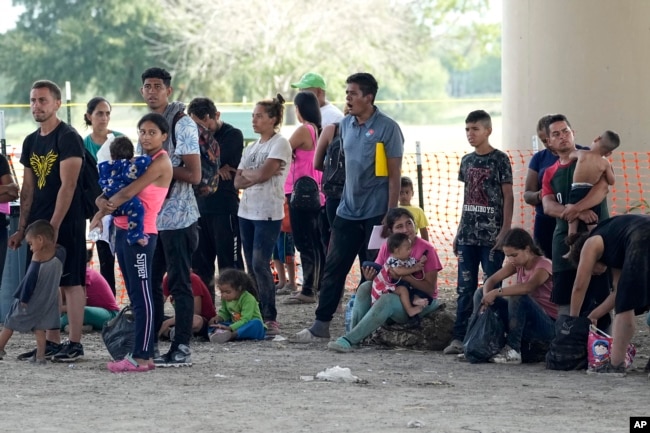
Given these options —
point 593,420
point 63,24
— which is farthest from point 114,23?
point 593,420

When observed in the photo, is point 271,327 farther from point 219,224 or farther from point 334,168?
point 334,168

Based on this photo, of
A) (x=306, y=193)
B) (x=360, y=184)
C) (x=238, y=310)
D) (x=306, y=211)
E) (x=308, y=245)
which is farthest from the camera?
(x=308, y=245)

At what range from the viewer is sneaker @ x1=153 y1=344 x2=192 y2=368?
8.34 metres

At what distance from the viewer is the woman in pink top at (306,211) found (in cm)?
1112

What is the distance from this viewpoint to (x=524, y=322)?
343 inches

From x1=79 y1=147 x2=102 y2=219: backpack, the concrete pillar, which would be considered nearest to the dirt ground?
x1=79 y1=147 x2=102 y2=219: backpack

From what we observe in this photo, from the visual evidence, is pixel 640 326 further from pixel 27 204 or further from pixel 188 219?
pixel 27 204

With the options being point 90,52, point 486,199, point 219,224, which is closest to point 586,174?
point 486,199

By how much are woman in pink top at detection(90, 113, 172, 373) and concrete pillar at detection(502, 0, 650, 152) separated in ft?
19.2

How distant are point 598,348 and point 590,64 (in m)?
5.30

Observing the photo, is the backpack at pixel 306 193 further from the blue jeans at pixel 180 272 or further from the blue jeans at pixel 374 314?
the blue jeans at pixel 180 272

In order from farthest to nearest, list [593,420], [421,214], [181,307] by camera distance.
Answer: [421,214] → [181,307] → [593,420]

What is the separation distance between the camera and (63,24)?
46.5 m

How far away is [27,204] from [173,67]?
3833 cm
